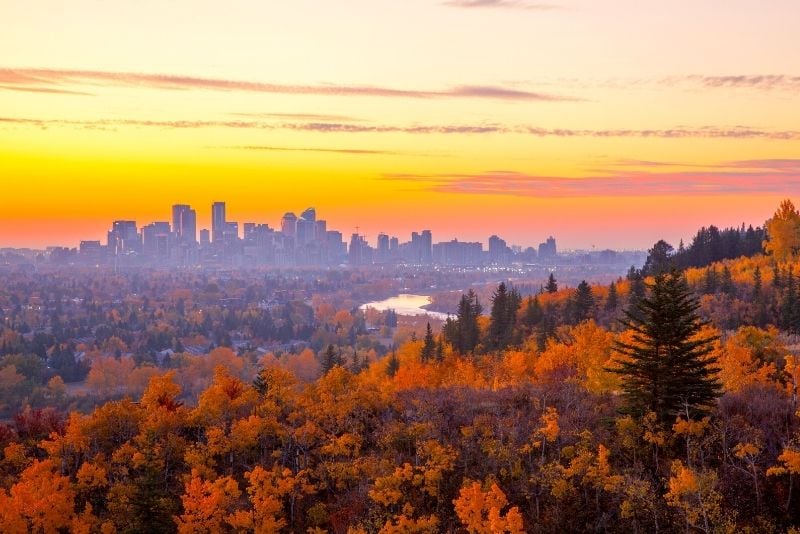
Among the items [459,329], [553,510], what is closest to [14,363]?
[459,329]

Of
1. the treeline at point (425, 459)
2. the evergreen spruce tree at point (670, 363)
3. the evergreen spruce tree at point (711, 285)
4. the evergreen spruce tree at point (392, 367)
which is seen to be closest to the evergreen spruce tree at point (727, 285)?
the evergreen spruce tree at point (711, 285)

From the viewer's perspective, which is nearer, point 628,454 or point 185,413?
point 628,454

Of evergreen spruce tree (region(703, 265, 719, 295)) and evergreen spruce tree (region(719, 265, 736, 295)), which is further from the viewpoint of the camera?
evergreen spruce tree (region(703, 265, 719, 295))

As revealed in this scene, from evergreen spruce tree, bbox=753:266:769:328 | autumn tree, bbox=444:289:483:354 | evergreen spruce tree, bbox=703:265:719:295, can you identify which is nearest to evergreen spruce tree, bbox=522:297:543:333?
autumn tree, bbox=444:289:483:354

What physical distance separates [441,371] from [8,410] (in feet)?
251

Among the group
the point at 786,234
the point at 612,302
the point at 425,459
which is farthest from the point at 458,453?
the point at 786,234

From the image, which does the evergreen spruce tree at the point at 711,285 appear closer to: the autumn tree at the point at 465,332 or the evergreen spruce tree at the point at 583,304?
the evergreen spruce tree at the point at 583,304

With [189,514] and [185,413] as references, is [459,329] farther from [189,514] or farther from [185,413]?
[189,514]

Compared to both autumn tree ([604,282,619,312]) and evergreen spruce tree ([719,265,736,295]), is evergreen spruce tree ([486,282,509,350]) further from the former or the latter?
evergreen spruce tree ([719,265,736,295])

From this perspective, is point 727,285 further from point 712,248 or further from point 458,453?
point 458,453

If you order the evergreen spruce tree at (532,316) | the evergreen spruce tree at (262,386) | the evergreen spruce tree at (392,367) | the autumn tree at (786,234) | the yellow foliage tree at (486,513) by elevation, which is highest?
the autumn tree at (786,234)

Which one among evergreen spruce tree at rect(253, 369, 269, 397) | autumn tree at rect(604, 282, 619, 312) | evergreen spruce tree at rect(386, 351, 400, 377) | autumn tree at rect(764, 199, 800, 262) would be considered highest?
autumn tree at rect(764, 199, 800, 262)

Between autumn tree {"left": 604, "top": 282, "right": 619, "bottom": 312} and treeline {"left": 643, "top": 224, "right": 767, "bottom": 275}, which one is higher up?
treeline {"left": 643, "top": 224, "right": 767, "bottom": 275}

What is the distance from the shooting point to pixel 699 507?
2891 centimetres
